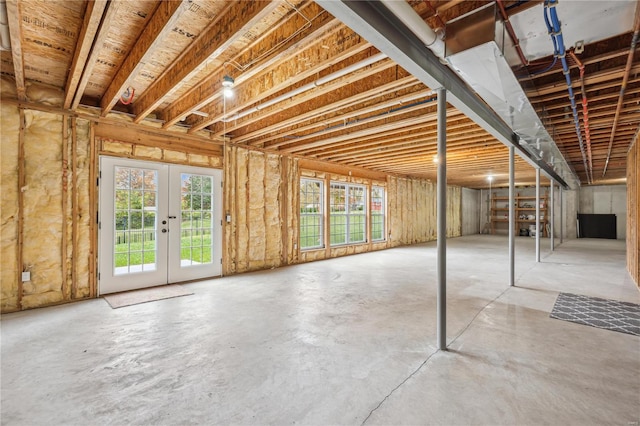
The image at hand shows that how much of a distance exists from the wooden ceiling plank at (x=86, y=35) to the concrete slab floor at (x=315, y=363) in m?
2.69

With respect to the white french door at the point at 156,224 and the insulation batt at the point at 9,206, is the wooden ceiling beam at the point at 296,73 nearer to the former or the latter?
the white french door at the point at 156,224

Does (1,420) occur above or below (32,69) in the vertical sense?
below

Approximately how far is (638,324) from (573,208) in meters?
13.1

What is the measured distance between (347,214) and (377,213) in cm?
164

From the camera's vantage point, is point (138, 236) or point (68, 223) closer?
point (68, 223)

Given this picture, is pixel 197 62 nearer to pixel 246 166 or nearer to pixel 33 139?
pixel 33 139

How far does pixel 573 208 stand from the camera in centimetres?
1327

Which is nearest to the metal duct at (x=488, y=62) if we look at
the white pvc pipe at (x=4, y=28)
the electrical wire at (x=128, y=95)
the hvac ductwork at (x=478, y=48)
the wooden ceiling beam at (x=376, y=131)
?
the hvac ductwork at (x=478, y=48)

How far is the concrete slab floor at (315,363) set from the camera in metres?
1.80

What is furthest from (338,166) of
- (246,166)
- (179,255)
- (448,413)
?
(448,413)

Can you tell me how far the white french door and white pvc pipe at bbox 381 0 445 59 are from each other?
4.43 metres

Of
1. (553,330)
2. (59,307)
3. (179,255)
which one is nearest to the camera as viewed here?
(553,330)

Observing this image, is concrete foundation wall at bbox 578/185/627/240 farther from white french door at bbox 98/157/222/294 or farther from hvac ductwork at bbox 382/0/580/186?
white french door at bbox 98/157/222/294

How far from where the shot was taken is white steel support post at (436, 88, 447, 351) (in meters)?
2.63
